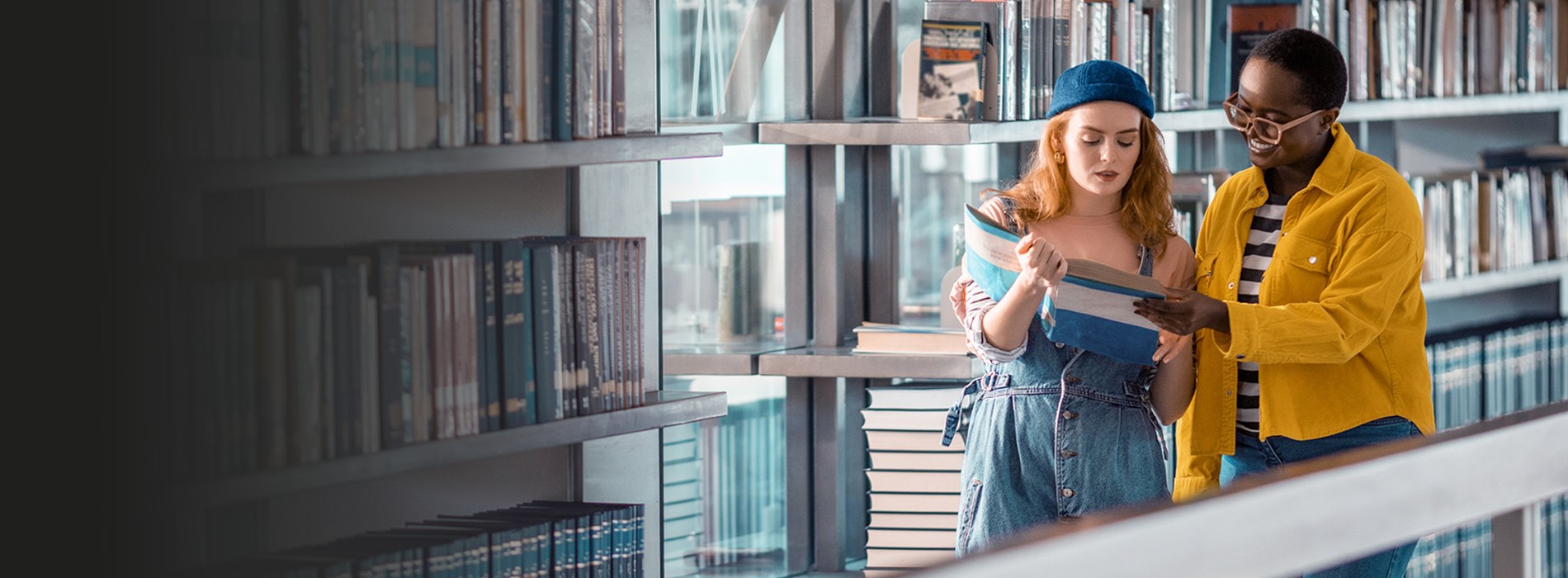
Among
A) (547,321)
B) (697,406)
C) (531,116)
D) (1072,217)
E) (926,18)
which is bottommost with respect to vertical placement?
(697,406)

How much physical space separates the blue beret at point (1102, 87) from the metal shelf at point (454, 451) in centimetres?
63

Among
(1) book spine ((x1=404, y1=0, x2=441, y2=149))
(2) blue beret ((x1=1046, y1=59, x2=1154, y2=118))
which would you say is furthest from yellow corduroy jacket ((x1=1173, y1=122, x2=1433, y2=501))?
(1) book spine ((x1=404, y1=0, x2=441, y2=149))

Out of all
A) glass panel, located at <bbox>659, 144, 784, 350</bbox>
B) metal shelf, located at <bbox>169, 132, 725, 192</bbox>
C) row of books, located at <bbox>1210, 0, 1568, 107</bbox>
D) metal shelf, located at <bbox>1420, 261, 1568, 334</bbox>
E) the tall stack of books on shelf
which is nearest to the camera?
metal shelf, located at <bbox>169, 132, 725, 192</bbox>

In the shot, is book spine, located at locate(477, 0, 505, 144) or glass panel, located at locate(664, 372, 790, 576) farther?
glass panel, located at locate(664, 372, 790, 576)

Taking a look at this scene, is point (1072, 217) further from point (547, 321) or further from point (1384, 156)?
point (1384, 156)

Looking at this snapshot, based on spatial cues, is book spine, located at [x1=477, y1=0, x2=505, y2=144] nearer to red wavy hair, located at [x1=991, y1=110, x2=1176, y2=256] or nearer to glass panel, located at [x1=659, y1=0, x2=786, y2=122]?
red wavy hair, located at [x1=991, y1=110, x2=1176, y2=256]

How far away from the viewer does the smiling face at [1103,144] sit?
1.78m

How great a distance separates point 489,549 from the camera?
68.4 inches

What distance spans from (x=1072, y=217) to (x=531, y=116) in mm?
684

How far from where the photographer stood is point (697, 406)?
6.42ft

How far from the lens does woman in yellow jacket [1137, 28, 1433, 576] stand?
1.73 meters

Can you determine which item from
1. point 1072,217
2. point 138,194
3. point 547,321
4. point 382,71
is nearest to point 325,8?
point 382,71

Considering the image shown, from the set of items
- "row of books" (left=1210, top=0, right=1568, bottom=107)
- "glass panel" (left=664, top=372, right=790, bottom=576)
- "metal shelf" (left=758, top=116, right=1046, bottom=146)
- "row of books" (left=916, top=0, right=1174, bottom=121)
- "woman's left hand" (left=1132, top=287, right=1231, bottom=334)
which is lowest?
"glass panel" (left=664, top=372, right=790, bottom=576)

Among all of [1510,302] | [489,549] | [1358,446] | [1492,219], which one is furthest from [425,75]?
[1510,302]
